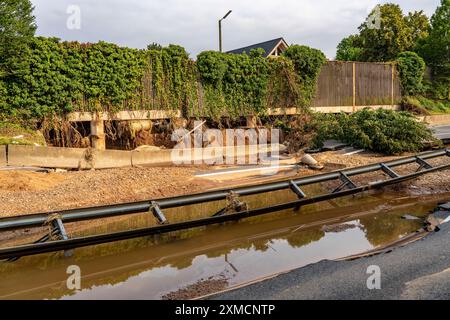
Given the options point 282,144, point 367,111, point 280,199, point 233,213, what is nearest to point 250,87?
point 282,144

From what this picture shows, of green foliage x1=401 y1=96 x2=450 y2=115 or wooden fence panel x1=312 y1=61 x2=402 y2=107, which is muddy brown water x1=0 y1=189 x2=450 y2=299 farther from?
green foliage x1=401 y1=96 x2=450 y2=115

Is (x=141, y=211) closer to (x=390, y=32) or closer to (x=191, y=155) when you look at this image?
(x=191, y=155)

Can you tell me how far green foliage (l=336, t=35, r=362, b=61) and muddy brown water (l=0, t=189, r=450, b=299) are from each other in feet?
99.5

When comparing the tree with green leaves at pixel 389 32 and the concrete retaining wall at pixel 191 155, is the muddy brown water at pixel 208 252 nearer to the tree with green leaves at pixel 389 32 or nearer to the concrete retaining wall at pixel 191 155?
the concrete retaining wall at pixel 191 155

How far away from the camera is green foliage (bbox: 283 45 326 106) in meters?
19.9

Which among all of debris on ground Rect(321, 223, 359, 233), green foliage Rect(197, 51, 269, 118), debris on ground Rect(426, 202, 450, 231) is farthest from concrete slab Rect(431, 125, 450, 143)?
debris on ground Rect(321, 223, 359, 233)

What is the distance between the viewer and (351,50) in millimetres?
39938

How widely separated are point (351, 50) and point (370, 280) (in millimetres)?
39208

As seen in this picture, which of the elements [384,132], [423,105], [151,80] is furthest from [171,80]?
[423,105]

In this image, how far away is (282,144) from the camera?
17.8 metres

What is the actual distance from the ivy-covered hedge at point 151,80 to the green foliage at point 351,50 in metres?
17.6

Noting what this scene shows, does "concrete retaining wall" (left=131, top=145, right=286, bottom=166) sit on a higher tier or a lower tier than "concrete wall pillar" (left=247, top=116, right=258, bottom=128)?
lower

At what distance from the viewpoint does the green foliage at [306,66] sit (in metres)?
19.9
